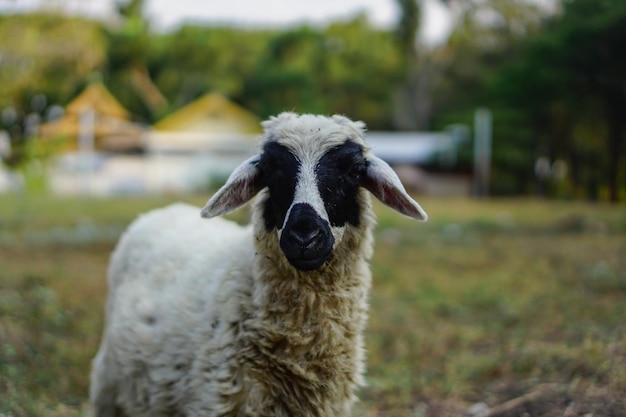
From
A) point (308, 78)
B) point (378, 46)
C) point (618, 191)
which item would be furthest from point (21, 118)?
point (618, 191)

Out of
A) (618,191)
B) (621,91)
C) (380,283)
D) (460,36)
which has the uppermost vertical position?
(460,36)

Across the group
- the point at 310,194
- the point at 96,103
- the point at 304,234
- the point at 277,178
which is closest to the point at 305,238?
the point at 304,234

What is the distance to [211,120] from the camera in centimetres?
4672

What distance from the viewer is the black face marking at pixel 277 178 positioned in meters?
3.42

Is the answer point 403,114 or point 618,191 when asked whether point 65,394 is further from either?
point 403,114

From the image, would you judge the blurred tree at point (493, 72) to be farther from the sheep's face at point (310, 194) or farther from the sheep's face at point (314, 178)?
the sheep's face at point (310, 194)

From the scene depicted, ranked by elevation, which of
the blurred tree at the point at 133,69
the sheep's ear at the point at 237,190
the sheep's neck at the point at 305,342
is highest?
the blurred tree at the point at 133,69

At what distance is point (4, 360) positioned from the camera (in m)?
5.16

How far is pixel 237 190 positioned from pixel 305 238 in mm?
758

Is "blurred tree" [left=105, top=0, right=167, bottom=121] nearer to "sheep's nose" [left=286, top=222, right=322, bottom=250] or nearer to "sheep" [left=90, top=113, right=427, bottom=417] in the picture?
"sheep" [left=90, top=113, right=427, bottom=417]

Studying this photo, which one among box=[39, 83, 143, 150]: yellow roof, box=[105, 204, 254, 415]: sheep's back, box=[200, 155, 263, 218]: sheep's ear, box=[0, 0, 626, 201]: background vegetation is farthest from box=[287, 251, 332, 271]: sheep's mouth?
box=[39, 83, 143, 150]: yellow roof

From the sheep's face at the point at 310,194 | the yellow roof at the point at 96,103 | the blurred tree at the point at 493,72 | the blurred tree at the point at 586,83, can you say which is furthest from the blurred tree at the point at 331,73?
the sheep's face at the point at 310,194

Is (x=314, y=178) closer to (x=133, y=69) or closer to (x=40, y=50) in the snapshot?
(x=40, y=50)

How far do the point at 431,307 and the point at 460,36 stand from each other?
43.0 meters
